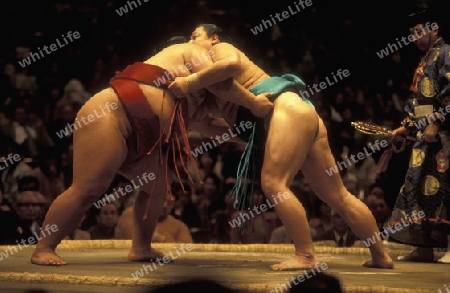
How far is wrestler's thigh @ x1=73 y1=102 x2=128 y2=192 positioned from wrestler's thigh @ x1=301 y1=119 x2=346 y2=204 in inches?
30.8

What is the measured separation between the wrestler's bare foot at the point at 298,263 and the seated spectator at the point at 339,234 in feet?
5.11

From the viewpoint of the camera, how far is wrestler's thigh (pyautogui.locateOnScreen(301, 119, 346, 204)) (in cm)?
349

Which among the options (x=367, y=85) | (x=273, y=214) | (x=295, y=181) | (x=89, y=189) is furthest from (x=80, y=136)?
(x=367, y=85)

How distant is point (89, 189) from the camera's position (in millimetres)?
3348

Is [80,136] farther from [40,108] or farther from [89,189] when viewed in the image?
[40,108]

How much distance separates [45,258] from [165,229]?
1.77 metres

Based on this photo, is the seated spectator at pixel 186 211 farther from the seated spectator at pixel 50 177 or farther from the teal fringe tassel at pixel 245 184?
the teal fringe tassel at pixel 245 184

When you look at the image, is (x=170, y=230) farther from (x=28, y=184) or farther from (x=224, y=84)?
(x=224, y=84)

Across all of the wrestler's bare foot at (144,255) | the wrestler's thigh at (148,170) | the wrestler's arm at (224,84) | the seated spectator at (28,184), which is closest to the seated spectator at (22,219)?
the seated spectator at (28,184)

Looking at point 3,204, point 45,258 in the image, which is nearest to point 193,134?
point 3,204

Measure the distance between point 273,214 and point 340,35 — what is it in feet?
7.22

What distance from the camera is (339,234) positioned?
16.4 feet

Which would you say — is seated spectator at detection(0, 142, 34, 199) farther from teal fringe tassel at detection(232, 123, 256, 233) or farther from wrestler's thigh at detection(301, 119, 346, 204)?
wrestler's thigh at detection(301, 119, 346, 204)

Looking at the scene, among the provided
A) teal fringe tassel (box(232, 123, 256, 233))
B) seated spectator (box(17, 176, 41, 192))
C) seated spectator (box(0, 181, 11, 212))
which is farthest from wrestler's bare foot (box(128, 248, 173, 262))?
seated spectator (box(17, 176, 41, 192))
